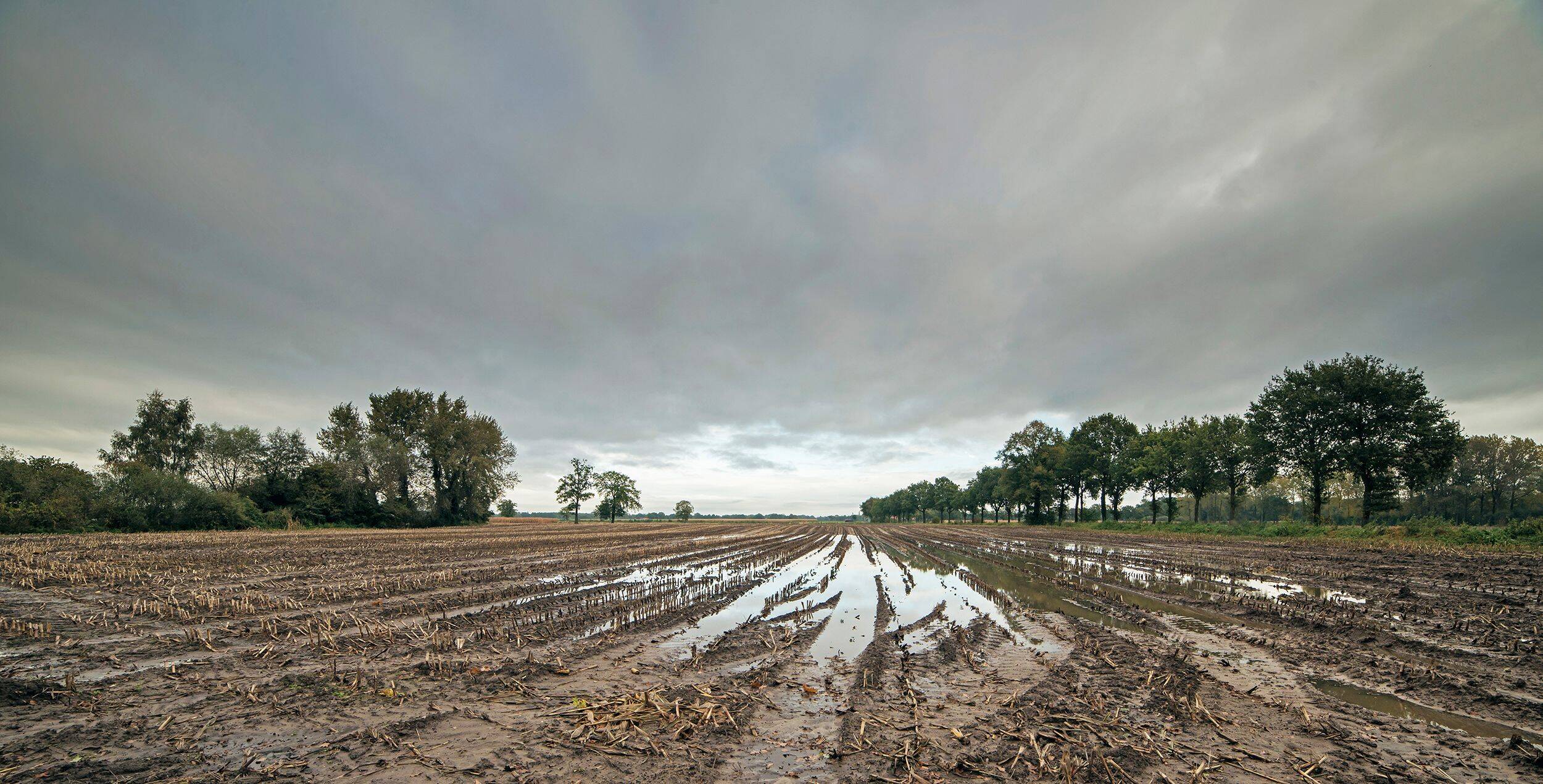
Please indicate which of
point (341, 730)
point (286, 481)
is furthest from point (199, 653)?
point (286, 481)

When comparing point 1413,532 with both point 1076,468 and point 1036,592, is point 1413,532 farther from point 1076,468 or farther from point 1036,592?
point 1076,468

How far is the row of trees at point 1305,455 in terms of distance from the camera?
39.2 meters

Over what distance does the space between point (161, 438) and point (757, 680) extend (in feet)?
270

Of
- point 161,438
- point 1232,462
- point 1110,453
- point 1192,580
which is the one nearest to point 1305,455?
point 1232,462

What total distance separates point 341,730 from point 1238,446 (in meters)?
68.6

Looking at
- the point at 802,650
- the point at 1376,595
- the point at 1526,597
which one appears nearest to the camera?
the point at 802,650

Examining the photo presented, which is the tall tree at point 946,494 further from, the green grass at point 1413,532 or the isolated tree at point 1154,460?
the green grass at point 1413,532

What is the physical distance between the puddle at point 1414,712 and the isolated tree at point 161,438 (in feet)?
267

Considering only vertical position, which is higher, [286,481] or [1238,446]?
[1238,446]

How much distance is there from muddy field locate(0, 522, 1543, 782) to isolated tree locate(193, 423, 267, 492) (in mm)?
46746

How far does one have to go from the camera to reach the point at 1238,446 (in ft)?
171

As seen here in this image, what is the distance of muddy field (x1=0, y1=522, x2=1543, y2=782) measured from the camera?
4566 millimetres

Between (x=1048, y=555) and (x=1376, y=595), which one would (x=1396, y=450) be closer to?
(x=1048, y=555)

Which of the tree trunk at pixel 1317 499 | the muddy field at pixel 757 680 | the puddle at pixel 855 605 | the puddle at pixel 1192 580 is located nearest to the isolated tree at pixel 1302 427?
the tree trunk at pixel 1317 499
